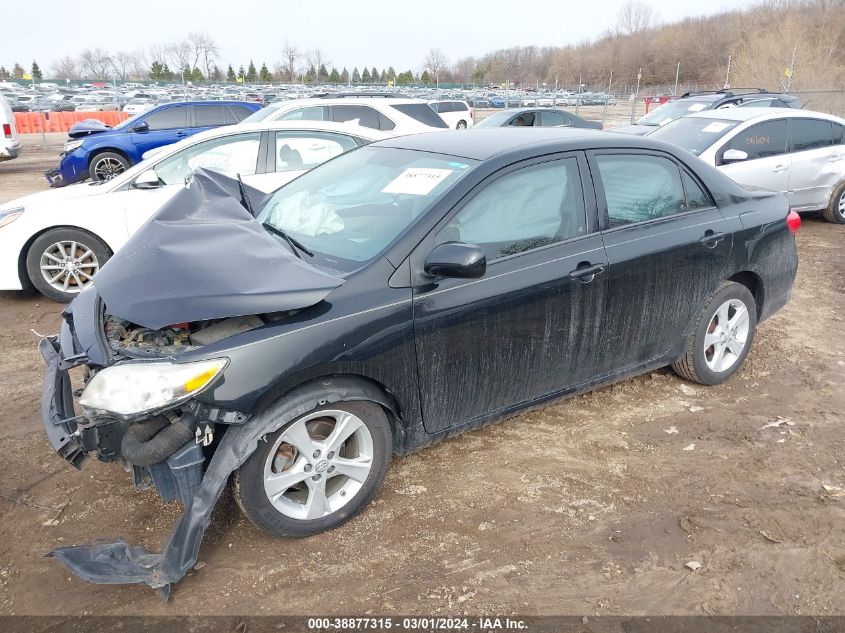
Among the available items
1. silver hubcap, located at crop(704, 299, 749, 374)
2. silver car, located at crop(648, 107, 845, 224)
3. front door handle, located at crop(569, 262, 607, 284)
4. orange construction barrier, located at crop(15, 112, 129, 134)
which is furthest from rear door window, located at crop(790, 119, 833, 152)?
orange construction barrier, located at crop(15, 112, 129, 134)

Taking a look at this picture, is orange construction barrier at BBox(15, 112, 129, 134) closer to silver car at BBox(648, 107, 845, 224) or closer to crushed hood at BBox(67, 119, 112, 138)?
crushed hood at BBox(67, 119, 112, 138)

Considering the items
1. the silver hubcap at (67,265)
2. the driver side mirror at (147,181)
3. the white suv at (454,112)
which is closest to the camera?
the silver hubcap at (67,265)

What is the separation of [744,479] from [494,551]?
1.48 m

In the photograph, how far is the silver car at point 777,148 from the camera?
8117mm

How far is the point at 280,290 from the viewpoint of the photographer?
8.73ft

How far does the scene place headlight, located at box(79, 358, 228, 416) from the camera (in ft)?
8.23

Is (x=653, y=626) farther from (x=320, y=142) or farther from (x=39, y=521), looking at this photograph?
(x=320, y=142)

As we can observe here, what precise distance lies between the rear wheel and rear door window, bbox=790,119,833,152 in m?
11.1

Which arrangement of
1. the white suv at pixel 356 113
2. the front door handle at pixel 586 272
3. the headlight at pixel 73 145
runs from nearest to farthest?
the front door handle at pixel 586 272
the white suv at pixel 356 113
the headlight at pixel 73 145

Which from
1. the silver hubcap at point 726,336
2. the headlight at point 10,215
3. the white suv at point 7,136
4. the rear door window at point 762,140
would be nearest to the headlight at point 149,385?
the silver hubcap at point 726,336

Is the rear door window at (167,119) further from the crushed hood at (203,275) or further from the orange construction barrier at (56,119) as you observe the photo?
the orange construction barrier at (56,119)

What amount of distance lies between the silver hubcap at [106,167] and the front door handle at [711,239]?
37.1 ft

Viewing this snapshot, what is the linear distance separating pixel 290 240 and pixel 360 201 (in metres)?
0.43

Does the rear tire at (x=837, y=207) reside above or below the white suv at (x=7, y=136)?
below
